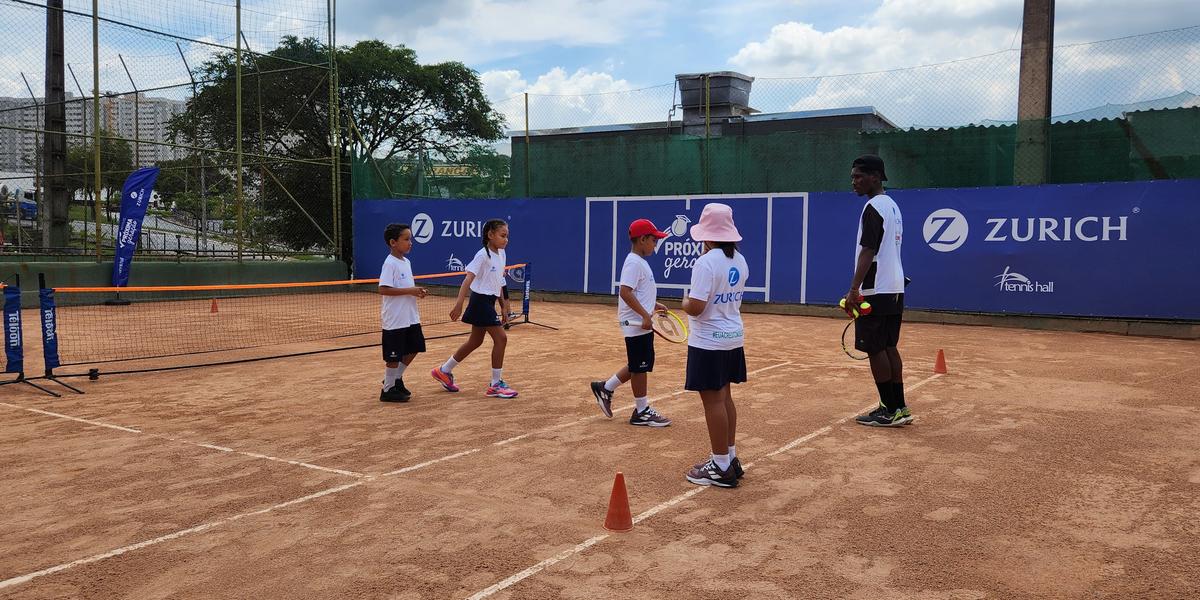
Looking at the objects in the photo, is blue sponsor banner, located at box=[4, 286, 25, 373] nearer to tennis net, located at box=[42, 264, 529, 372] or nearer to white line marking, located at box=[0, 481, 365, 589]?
tennis net, located at box=[42, 264, 529, 372]

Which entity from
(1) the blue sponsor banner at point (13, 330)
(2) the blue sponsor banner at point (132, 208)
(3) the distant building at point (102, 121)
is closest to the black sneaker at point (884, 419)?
(1) the blue sponsor banner at point (13, 330)

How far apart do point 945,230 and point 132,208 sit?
607 inches

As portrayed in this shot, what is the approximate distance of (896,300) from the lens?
704 cm

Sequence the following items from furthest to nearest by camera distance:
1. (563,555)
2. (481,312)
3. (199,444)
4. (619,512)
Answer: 1. (481,312)
2. (199,444)
3. (619,512)
4. (563,555)

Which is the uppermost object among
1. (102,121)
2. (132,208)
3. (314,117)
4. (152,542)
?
(314,117)

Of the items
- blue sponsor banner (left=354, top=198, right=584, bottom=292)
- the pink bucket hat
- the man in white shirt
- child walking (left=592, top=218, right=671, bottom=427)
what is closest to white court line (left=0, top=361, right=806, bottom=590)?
the pink bucket hat

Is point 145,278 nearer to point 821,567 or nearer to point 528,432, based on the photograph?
point 528,432

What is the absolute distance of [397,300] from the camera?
812cm

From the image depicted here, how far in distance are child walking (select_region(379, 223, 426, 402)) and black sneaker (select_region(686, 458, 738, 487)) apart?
138 inches

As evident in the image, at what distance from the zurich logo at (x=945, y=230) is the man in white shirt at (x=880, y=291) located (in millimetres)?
8907

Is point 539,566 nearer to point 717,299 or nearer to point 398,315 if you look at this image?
point 717,299

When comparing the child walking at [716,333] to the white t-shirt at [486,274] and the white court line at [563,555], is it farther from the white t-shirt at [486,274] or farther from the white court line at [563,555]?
the white t-shirt at [486,274]

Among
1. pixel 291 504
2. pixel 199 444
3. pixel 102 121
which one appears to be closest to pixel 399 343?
pixel 199 444

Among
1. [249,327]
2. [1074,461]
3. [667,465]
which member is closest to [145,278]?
[249,327]
